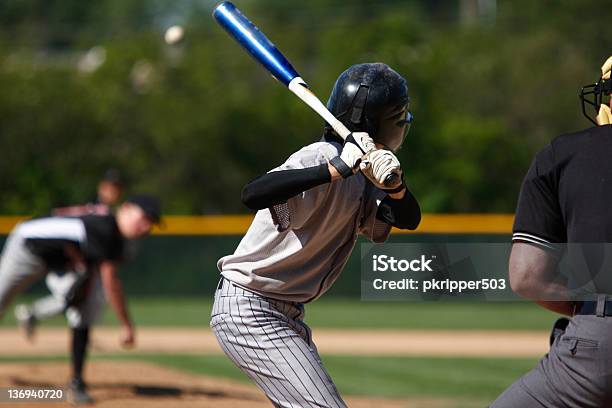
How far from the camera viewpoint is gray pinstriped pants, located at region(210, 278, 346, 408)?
3.20 meters

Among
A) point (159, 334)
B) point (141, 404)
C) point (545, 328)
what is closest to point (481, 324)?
point (545, 328)

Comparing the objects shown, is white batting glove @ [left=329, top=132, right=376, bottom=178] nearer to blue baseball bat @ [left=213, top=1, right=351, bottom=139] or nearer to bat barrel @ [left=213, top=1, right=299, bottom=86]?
blue baseball bat @ [left=213, top=1, right=351, bottom=139]

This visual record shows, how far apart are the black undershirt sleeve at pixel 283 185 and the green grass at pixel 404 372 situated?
4.69m

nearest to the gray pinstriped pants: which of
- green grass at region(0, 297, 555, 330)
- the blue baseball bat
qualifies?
the blue baseball bat

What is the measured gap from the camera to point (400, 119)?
352 centimetres

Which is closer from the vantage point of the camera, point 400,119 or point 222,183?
point 400,119

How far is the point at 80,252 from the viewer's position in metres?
7.27

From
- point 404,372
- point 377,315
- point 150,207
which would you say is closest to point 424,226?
point 377,315

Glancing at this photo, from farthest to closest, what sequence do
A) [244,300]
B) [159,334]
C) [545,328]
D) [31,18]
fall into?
[31,18], [545,328], [159,334], [244,300]

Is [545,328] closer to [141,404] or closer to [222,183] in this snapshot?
[141,404]

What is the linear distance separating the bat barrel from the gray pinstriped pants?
34.4 inches

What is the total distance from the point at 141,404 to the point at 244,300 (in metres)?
4.00

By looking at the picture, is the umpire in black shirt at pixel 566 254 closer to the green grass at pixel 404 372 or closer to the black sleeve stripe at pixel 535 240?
the black sleeve stripe at pixel 535 240

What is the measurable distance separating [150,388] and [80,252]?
4.10 feet
